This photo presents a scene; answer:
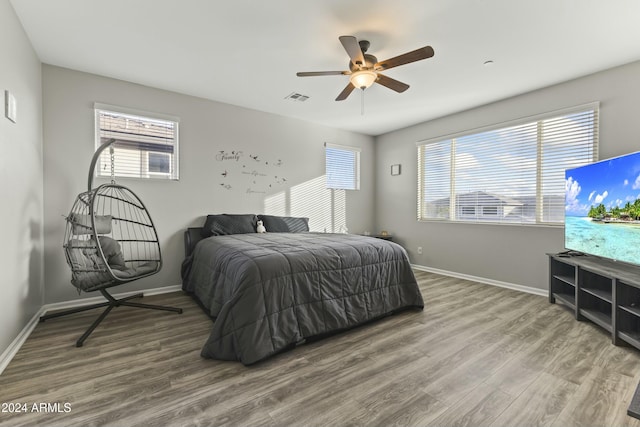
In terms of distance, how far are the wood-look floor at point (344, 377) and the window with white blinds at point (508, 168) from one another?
1655mm

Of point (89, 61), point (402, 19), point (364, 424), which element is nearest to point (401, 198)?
point (402, 19)

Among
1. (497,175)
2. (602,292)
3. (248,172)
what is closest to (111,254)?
(248,172)

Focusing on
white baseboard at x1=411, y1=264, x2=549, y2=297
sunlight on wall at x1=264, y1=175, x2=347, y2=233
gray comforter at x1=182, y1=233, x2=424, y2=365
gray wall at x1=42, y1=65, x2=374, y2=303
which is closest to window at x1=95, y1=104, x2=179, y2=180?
gray wall at x1=42, y1=65, x2=374, y2=303

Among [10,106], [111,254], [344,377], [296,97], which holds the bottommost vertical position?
[344,377]

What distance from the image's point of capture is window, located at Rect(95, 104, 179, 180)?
3.26 meters

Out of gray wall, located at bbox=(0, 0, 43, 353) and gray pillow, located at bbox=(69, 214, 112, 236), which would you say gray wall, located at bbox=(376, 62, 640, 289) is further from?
gray wall, located at bbox=(0, 0, 43, 353)

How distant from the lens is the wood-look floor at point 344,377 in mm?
1447

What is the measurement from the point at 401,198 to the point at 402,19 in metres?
3.40

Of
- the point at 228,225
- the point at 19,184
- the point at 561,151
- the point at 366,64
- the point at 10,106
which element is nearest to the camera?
the point at 10,106

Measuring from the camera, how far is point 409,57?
7.29 feet

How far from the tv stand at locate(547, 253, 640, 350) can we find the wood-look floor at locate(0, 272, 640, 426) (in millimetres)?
122

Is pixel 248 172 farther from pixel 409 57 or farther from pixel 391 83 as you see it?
pixel 409 57

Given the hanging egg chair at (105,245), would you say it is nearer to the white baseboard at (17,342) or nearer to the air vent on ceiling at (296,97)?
the white baseboard at (17,342)

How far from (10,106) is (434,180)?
16.2 ft
